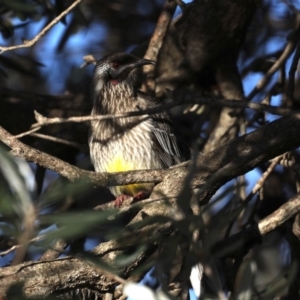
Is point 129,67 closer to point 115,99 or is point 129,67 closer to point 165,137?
point 115,99

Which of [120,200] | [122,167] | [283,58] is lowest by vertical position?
[120,200]

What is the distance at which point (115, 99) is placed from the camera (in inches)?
235

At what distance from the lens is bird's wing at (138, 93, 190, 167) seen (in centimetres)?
573

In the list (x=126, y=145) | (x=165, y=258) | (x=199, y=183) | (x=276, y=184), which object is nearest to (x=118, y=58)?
(x=126, y=145)

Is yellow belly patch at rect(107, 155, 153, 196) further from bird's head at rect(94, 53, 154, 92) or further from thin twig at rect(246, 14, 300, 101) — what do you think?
thin twig at rect(246, 14, 300, 101)

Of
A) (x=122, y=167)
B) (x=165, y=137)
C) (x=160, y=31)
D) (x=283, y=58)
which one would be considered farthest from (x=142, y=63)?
(x=283, y=58)

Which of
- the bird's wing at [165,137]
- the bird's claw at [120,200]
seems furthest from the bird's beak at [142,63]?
the bird's claw at [120,200]

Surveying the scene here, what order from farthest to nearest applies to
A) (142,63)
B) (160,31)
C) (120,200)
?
(142,63)
(160,31)
(120,200)

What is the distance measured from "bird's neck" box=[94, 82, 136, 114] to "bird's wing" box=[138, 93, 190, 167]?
0.11 metres

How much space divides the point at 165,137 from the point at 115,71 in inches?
26.7

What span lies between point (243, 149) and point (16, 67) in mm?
2234

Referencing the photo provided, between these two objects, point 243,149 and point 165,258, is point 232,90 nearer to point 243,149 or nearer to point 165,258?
point 243,149

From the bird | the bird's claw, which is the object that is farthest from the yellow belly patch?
the bird's claw

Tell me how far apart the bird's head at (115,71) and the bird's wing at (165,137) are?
0.23 metres
